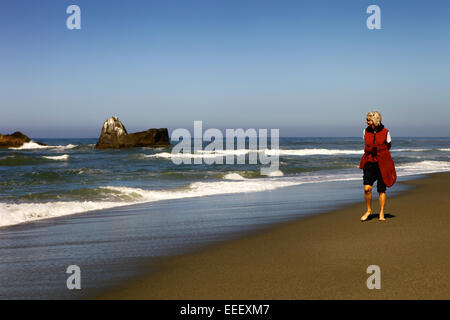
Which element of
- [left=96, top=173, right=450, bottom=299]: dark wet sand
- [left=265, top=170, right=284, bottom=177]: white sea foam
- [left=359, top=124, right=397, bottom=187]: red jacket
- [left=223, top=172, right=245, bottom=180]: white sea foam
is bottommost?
[left=265, top=170, right=284, bottom=177]: white sea foam

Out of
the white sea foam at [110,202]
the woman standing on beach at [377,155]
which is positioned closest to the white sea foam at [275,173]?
the white sea foam at [110,202]

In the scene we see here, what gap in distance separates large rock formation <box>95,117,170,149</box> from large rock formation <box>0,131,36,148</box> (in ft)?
50.7

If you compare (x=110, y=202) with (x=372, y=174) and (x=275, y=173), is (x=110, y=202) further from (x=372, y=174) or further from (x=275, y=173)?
(x=275, y=173)

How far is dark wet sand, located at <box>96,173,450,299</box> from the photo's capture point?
3.79m

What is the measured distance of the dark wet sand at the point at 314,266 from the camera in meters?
3.79

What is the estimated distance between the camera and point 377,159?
6.90 meters

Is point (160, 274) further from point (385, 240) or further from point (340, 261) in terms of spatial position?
point (385, 240)

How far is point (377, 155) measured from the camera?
22.6ft

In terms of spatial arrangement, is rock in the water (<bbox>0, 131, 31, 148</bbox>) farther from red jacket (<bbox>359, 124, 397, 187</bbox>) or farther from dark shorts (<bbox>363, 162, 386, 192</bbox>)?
red jacket (<bbox>359, 124, 397, 187</bbox>)

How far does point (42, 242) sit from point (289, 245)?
355 centimetres

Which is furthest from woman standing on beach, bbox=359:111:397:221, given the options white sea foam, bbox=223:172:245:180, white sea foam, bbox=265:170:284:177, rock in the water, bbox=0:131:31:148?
rock in the water, bbox=0:131:31:148

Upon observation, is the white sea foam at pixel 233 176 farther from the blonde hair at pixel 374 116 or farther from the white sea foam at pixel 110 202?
the blonde hair at pixel 374 116

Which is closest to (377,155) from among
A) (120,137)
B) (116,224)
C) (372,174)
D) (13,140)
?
(372,174)

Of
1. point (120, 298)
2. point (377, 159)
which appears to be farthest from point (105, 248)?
point (377, 159)
